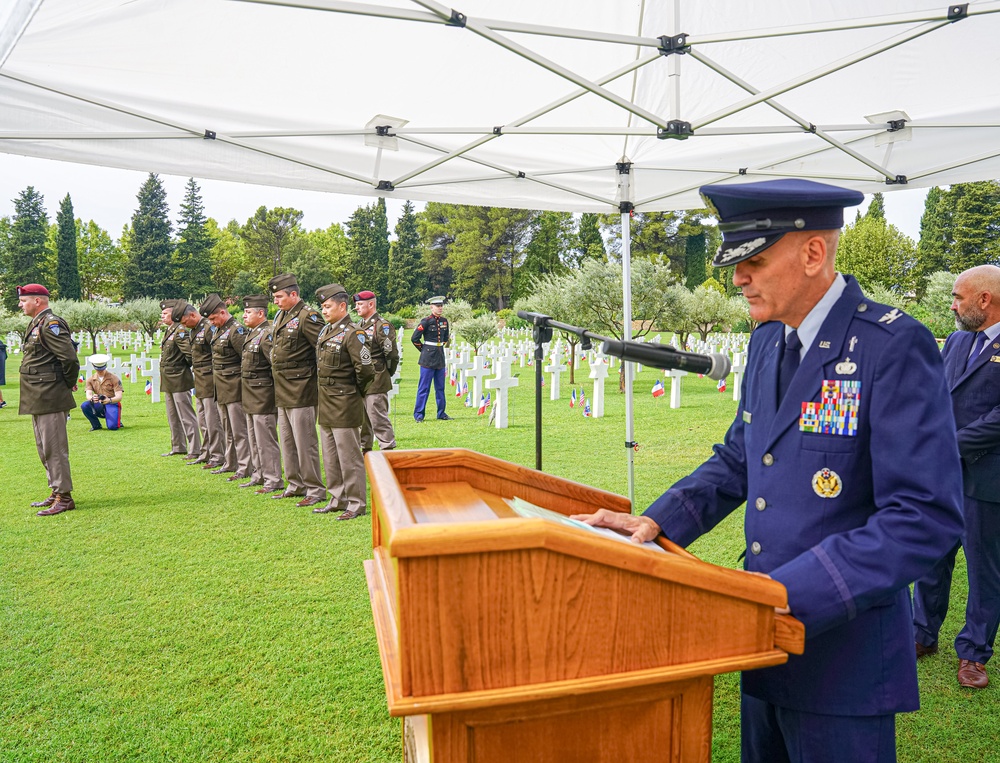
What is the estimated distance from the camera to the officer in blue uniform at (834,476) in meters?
1.15

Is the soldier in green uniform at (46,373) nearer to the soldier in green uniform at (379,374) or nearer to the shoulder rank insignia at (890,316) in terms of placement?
the soldier in green uniform at (379,374)

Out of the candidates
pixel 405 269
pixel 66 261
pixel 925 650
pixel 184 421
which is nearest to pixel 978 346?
pixel 925 650

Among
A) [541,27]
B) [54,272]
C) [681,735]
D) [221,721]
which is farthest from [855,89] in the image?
[54,272]

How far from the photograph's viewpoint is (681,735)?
1.16 m

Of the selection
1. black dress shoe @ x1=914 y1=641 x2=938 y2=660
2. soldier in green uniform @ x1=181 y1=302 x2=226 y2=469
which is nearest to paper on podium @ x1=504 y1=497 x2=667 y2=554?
black dress shoe @ x1=914 y1=641 x2=938 y2=660

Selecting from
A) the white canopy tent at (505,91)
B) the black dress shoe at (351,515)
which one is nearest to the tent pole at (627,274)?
the white canopy tent at (505,91)

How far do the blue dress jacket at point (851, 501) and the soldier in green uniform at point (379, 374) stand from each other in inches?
245

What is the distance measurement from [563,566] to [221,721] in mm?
2709

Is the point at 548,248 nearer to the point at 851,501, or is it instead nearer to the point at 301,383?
the point at 301,383

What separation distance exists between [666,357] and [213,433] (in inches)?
321

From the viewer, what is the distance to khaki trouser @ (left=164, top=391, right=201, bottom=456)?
8930 mm

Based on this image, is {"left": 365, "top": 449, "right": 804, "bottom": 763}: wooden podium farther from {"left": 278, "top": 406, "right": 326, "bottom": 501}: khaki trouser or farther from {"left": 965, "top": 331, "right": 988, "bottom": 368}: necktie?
{"left": 278, "top": 406, "right": 326, "bottom": 501}: khaki trouser

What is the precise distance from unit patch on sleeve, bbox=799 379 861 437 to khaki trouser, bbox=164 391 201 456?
8.94 m

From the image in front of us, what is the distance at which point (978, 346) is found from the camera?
3.34 meters
